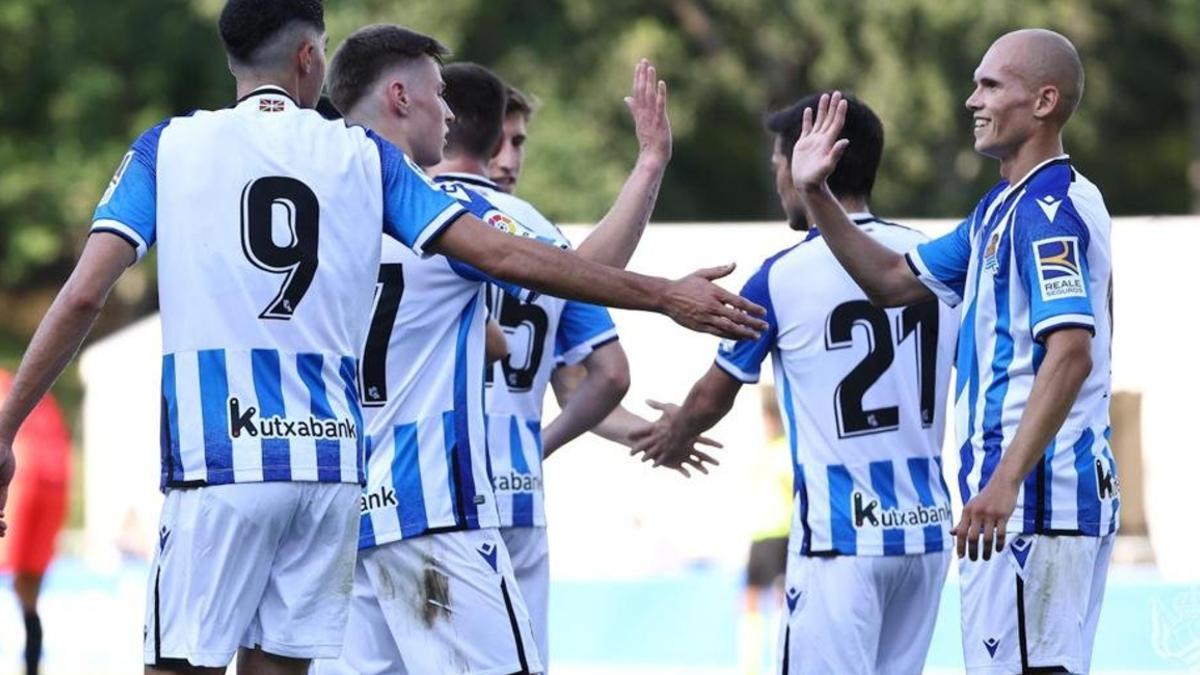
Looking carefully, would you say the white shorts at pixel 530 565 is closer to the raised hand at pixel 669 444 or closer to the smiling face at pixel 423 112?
the raised hand at pixel 669 444

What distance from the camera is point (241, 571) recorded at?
5.23 meters

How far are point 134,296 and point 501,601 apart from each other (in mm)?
32205

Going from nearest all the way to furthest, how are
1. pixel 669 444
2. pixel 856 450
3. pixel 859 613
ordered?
pixel 859 613
pixel 856 450
pixel 669 444

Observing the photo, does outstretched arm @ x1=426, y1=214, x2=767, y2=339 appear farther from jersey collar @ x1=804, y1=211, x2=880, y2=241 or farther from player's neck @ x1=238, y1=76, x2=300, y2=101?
jersey collar @ x1=804, y1=211, x2=880, y2=241

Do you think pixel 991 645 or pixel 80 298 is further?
pixel 991 645

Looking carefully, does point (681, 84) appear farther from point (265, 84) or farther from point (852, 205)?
point (265, 84)

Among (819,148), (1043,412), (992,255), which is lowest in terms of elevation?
(1043,412)

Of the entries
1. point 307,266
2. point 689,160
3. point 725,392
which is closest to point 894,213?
point 689,160

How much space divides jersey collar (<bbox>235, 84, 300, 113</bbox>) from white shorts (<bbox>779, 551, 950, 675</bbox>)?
8.12ft

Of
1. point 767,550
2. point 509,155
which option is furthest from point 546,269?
point 767,550

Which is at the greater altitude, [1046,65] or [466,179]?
[1046,65]

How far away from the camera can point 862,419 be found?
6809mm

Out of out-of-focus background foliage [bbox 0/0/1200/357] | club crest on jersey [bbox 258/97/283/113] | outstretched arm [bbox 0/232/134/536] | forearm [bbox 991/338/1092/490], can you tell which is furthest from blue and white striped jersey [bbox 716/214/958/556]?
out-of-focus background foliage [bbox 0/0/1200/357]

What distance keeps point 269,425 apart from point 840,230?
209 centimetres
